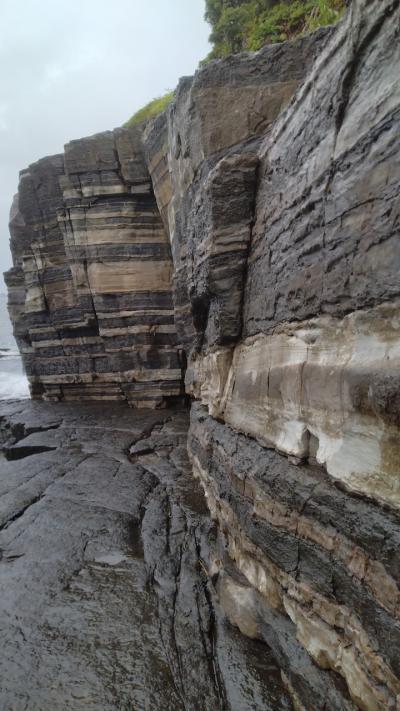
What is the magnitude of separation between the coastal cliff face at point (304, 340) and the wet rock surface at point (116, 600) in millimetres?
303

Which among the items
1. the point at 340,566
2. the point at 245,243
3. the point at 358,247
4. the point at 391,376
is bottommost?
the point at 340,566

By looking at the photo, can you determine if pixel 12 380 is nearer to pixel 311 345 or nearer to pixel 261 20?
pixel 261 20

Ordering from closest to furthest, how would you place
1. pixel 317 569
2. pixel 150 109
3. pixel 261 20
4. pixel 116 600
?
pixel 317 569, pixel 116 600, pixel 261 20, pixel 150 109

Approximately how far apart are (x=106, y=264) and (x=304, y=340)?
10.8m

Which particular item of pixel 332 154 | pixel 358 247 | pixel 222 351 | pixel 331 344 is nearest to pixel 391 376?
pixel 331 344

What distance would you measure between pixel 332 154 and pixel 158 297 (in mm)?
10290

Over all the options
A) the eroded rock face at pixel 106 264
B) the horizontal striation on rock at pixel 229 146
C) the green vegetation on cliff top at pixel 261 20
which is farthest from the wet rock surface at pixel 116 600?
the green vegetation on cliff top at pixel 261 20

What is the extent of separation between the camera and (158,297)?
12344mm

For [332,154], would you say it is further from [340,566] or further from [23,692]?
[23,692]

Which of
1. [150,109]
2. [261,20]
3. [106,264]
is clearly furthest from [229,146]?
[150,109]

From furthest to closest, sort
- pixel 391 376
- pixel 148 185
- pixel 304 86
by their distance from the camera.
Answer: pixel 148 185, pixel 304 86, pixel 391 376

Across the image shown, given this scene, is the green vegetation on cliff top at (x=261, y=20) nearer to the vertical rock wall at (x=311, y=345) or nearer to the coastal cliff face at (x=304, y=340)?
the coastal cliff face at (x=304, y=340)

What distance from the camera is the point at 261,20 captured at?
340 inches

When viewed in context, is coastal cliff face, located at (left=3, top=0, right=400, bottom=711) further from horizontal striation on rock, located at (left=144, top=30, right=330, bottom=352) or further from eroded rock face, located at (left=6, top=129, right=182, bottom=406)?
eroded rock face, located at (left=6, top=129, right=182, bottom=406)
